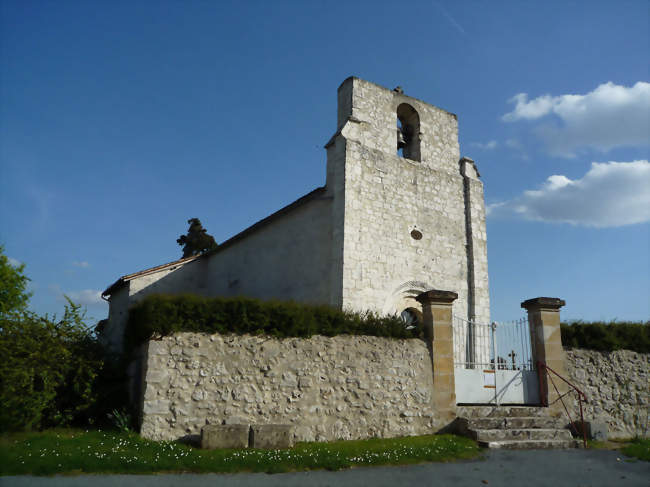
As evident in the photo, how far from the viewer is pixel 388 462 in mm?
6992

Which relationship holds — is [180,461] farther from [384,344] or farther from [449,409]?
[449,409]

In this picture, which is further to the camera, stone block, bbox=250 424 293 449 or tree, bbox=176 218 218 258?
tree, bbox=176 218 218 258

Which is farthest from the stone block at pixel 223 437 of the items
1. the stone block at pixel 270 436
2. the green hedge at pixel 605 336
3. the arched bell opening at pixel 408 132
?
the arched bell opening at pixel 408 132

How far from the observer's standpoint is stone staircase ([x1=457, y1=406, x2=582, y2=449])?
8445mm

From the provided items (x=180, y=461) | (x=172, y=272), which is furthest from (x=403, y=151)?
(x=180, y=461)

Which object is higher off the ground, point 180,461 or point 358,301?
point 358,301

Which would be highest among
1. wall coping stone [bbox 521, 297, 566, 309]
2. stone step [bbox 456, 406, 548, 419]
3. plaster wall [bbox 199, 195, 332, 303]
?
plaster wall [bbox 199, 195, 332, 303]

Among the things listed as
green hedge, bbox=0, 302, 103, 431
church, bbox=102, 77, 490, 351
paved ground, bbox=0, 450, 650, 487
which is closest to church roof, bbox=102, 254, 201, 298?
church, bbox=102, 77, 490, 351

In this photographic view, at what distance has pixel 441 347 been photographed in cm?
974

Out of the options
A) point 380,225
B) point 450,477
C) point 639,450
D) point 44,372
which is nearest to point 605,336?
point 639,450

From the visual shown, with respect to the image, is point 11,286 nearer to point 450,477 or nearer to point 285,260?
point 285,260

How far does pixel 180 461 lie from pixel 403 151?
12.3 metres

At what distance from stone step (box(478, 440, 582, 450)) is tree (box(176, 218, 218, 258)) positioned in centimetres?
2351

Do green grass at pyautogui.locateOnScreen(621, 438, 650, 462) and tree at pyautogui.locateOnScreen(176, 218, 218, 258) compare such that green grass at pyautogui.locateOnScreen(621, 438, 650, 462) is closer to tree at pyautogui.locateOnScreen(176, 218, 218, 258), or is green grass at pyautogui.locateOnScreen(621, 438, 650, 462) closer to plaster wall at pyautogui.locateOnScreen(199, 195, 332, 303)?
plaster wall at pyautogui.locateOnScreen(199, 195, 332, 303)
